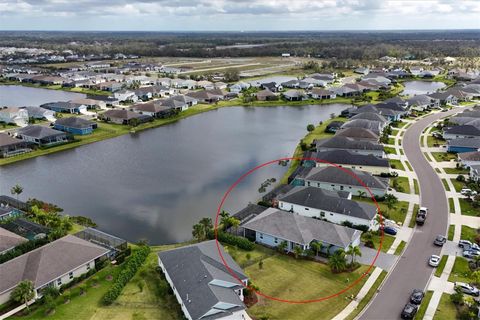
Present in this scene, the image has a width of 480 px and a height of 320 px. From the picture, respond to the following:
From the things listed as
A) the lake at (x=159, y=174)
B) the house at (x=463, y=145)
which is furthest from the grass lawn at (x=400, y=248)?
the house at (x=463, y=145)

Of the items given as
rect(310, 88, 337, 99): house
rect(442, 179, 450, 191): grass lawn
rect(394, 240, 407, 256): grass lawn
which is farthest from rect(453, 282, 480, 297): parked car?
rect(310, 88, 337, 99): house

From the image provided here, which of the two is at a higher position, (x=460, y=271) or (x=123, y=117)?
(x=123, y=117)

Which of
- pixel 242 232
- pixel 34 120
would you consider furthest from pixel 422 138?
pixel 34 120

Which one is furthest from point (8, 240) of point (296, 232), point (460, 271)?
point (460, 271)

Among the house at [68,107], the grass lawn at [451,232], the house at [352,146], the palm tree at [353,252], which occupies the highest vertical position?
the house at [68,107]

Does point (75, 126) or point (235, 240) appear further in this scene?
point (75, 126)

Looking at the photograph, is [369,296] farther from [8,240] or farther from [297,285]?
[8,240]

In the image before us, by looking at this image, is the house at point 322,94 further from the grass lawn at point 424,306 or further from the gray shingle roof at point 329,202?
the grass lawn at point 424,306
